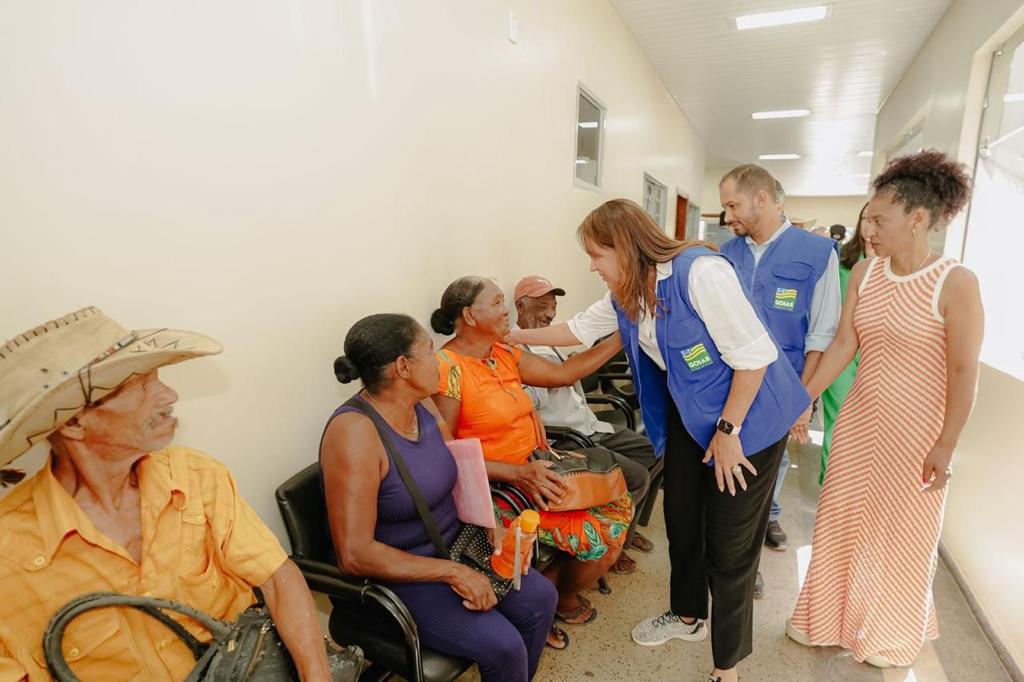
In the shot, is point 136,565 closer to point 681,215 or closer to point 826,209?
point 681,215

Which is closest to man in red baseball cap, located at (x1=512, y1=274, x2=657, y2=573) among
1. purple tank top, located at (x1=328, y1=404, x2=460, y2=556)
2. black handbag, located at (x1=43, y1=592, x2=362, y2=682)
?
purple tank top, located at (x1=328, y1=404, x2=460, y2=556)

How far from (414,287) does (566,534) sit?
107cm

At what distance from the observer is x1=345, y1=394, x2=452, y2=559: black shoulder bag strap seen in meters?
1.50

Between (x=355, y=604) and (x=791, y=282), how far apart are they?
2042mm

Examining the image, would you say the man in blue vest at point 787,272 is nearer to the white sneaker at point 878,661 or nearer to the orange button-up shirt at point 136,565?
the white sneaker at point 878,661

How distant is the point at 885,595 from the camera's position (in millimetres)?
1911

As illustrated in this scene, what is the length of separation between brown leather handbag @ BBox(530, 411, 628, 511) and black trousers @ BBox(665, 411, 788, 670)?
191mm

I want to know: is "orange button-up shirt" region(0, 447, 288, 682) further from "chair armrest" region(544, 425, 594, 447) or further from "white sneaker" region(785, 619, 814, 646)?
"white sneaker" region(785, 619, 814, 646)

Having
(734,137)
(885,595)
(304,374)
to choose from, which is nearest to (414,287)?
(304,374)

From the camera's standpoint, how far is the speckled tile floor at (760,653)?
77.3 inches

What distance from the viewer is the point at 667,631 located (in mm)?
2107

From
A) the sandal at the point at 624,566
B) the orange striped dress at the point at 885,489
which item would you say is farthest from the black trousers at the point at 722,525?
the sandal at the point at 624,566

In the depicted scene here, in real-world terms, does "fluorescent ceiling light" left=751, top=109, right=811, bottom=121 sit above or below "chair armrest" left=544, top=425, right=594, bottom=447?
above

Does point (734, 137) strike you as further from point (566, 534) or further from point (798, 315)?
point (566, 534)
